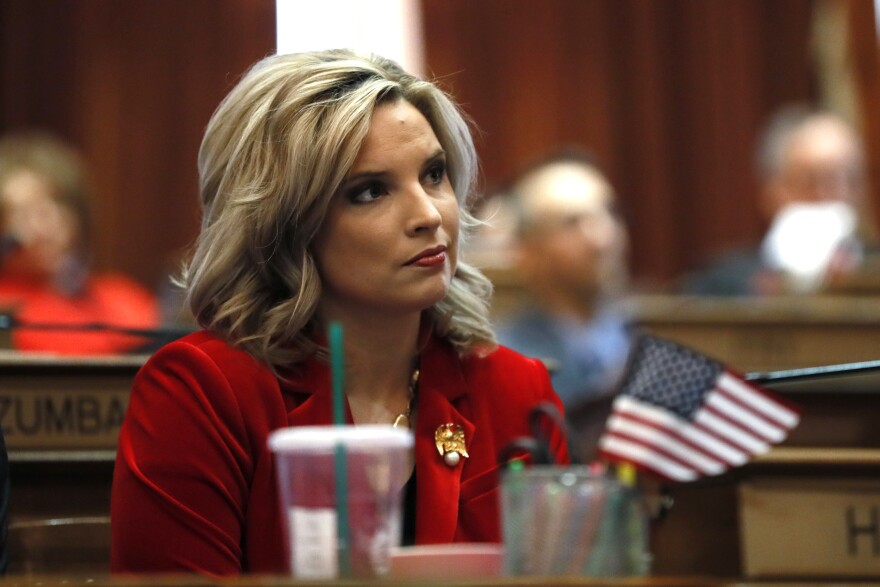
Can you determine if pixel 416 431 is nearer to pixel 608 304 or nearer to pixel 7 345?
pixel 7 345

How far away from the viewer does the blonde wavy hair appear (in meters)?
2.07

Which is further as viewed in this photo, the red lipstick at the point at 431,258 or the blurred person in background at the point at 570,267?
the blurred person in background at the point at 570,267

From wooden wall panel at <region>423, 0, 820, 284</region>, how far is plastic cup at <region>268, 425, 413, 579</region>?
21.7 feet

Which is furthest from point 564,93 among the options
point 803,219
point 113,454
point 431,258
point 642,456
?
point 642,456

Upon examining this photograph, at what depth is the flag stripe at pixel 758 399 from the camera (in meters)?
1.50

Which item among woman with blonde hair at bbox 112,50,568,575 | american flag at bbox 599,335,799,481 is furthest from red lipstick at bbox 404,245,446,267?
american flag at bbox 599,335,799,481

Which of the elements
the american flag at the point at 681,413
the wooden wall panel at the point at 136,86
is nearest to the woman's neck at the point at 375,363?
the american flag at the point at 681,413

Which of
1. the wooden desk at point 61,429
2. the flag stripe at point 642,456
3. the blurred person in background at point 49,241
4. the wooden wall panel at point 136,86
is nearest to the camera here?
A: the flag stripe at point 642,456

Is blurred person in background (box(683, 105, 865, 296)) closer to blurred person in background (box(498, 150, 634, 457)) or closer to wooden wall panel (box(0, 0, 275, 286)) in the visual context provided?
blurred person in background (box(498, 150, 634, 457))

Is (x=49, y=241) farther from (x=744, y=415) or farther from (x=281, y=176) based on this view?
(x=744, y=415)

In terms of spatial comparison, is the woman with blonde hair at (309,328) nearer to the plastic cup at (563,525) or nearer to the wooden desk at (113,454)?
the wooden desk at (113,454)

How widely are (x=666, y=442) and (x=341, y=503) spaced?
0.37 metres

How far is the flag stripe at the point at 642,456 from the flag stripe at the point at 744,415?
0.08 metres

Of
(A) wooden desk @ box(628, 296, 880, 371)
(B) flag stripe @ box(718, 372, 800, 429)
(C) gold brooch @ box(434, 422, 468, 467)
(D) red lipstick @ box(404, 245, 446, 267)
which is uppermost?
(D) red lipstick @ box(404, 245, 446, 267)
